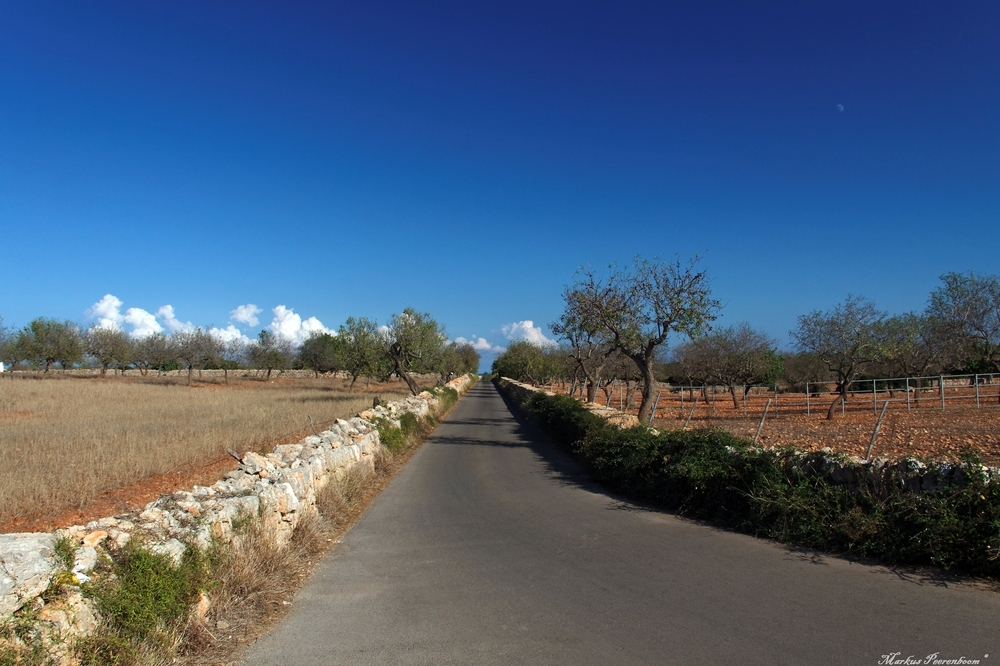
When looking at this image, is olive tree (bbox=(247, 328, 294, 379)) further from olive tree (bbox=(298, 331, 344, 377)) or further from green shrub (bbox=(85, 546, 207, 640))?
green shrub (bbox=(85, 546, 207, 640))

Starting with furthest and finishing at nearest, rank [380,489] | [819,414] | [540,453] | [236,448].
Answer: [819,414] < [540,453] < [236,448] < [380,489]

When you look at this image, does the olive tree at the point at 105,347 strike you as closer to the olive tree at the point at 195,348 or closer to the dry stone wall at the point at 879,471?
the olive tree at the point at 195,348

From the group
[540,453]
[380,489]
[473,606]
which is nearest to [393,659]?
[473,606]

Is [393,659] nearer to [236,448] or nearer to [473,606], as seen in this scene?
[473,606]

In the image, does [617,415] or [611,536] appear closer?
[611,536]

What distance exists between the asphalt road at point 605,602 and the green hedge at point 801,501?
1.51ft

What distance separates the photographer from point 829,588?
5.94m

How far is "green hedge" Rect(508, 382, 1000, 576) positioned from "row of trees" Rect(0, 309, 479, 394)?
26156mm

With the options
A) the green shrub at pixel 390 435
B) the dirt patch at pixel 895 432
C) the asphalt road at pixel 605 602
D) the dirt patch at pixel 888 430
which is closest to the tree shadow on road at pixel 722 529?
the asphalt road at pixel 605 602

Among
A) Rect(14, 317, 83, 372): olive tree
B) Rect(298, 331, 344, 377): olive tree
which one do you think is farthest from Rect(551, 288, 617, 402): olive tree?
Rect(14, 317, 83, 372): olive tree

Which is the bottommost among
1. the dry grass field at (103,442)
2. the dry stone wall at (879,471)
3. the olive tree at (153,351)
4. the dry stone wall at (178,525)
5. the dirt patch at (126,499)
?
the dirt patch at (126,499)

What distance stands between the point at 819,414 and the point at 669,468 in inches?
908

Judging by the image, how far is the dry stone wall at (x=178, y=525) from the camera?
387cm

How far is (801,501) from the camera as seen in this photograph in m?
7.89
